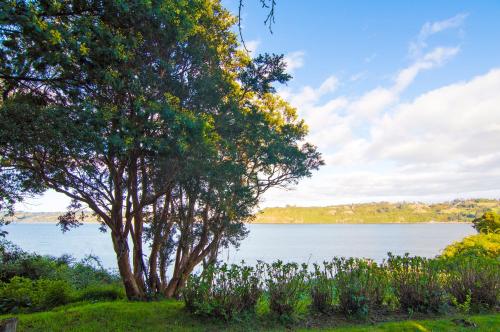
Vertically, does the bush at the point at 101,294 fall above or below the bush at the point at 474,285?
above

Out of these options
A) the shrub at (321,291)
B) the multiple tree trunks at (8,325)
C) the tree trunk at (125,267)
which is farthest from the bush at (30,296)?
the shrub at (321,291)

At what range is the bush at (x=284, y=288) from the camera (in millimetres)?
6660

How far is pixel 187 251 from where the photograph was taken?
35.4 feet

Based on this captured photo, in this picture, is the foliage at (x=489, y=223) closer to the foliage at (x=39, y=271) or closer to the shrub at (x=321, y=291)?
the shrub at (x=321, y=291)

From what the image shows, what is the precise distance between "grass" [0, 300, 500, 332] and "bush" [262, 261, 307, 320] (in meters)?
0.27

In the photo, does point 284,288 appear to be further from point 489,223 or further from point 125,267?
point 489,223

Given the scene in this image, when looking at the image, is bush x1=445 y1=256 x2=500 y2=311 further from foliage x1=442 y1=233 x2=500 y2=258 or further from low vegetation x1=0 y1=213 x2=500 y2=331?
foliage x1=442 y1=233 x2=500 y2=258

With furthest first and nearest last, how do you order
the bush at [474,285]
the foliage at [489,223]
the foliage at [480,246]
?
the foliage at [489,223] → the foliage at [480,246] → the bush at [474,285]

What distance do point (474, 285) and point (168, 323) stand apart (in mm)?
6516

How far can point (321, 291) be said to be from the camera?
699 cm

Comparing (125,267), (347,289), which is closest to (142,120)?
(125,267)

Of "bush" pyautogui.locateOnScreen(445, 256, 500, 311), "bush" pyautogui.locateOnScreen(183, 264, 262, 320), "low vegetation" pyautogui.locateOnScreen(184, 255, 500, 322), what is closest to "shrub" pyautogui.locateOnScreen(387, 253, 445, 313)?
"low vegetation" pyautogui.locateOnScreen(184, 255, 500, 322)

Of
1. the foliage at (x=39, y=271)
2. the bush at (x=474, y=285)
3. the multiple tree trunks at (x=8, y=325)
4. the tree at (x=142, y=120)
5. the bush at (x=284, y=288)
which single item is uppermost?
the tree at (x=142, y=120)

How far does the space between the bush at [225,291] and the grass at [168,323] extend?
8.8 inches
